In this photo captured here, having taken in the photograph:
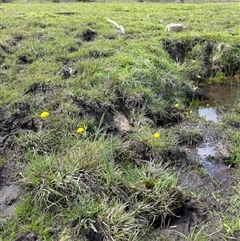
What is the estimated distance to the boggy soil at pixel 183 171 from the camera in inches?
124

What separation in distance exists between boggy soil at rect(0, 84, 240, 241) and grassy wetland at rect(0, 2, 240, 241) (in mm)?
13

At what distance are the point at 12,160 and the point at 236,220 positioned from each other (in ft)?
7.86

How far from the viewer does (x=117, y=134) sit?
4.51 metres

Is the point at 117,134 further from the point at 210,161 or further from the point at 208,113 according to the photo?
the point at 208,113

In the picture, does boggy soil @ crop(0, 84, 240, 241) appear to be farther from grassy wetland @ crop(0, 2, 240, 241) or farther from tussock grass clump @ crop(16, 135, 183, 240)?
tussock grass clump @ crop(16, 135, 183, 240)

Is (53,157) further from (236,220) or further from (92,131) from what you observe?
(236,220)

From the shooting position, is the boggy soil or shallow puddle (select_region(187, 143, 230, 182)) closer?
the boggy soil

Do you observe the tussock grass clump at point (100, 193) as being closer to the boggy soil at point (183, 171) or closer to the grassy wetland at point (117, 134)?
the grassy wetland at point (117, 134)

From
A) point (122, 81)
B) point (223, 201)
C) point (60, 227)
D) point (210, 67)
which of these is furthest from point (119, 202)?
point (210, 67)

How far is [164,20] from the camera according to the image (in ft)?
34.7

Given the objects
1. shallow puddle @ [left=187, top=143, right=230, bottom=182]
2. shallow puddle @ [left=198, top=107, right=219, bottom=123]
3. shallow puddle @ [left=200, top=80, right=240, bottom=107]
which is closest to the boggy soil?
shallow puddle @ [left=187, top=143, right=230, bottom=182]

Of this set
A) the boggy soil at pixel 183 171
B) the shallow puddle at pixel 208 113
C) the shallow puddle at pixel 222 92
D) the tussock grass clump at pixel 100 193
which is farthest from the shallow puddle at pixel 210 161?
the shallow puddle at pixel 222 92

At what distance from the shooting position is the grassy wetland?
3076mm

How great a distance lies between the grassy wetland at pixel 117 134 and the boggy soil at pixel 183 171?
1 cm
